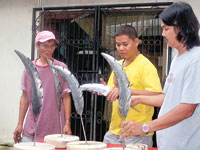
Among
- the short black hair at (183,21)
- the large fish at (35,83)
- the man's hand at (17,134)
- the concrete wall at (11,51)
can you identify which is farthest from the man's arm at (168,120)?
the concrete wall at (11,51)

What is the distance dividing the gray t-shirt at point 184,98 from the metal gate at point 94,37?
122 inches

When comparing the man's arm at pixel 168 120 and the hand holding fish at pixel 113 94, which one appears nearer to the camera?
the man's arm at pixel 168 120

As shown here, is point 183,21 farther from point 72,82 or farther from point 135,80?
point 135,80

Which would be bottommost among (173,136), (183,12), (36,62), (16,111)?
(16,111)

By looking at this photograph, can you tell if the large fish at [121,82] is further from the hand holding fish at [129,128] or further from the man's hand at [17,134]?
the man's hand at [17,134]

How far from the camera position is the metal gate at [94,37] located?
5113 millimetres

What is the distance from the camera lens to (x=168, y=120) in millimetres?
1837

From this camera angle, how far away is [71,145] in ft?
6.62

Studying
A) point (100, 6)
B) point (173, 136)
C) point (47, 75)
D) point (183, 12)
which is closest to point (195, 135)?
point (173, 136)

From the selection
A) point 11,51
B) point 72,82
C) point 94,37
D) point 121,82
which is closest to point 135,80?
point 72,82

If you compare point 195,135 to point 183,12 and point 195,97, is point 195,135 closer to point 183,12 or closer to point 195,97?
point 195,97

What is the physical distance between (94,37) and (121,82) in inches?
→ 137

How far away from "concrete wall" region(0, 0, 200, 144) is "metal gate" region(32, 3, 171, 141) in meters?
0.21

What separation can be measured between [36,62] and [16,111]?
2.89 meters
